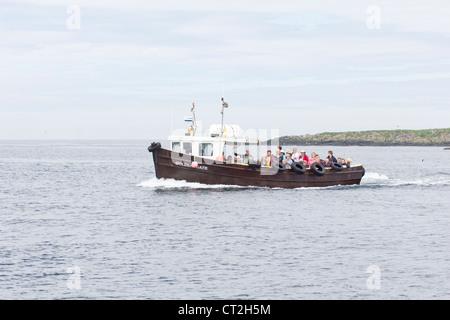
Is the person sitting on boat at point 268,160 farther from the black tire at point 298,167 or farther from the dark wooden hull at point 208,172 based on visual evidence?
the black tire at point 298,167

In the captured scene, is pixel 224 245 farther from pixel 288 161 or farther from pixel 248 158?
pixel 288 161

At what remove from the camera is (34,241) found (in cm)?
2686

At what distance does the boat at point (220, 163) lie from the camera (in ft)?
135

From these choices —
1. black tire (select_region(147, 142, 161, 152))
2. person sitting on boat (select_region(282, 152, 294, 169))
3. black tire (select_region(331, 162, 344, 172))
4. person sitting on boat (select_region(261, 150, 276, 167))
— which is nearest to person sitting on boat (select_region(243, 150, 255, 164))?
person sitting on boat (select_region(261, 150, 276, 167))

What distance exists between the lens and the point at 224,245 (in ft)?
85.0

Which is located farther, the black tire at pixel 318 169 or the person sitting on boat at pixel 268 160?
the black tire at pixel 318 169

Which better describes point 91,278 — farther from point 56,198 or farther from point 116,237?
point 56,198

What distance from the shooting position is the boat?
41031mm

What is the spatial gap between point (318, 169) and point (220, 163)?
7.30m

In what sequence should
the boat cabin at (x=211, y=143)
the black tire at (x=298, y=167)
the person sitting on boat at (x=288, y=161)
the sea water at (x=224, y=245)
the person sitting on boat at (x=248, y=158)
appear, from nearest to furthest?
the sea water at (x=224, y=245) → the boat cabin at (x=211, y=143) → the person sitting on boat at (x=248, y=158) → the black tire at (x=298, y=167) → the person sitting on boat at (x=288, y=161)

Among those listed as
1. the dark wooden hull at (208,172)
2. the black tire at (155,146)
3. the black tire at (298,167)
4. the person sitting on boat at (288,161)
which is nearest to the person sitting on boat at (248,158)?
the dark wooden hull at (208,172)

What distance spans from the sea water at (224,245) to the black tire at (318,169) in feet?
4.29
